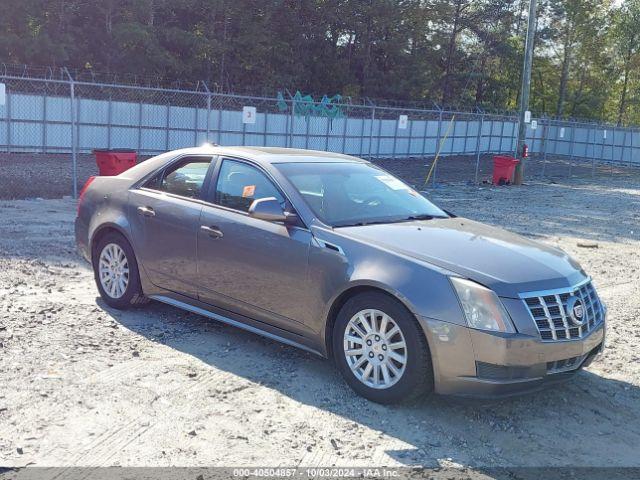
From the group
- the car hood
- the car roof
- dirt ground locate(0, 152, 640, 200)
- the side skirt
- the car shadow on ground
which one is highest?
the car roof

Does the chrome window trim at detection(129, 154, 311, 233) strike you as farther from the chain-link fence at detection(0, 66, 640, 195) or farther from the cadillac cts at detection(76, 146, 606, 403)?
the chain-link fence at detection(0, 66, 640, 195)

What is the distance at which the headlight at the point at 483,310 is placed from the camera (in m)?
4.31

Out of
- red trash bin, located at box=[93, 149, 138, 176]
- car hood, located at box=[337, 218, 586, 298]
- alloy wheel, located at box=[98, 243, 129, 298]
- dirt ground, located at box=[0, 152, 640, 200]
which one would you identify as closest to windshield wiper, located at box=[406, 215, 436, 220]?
car hood, located at box=[337, 218, 586, 298]

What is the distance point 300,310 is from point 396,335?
2.54 ft

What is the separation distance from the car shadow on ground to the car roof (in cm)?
146

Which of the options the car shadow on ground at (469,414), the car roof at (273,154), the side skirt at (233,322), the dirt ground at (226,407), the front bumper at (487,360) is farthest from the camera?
the car roof at (273,154)

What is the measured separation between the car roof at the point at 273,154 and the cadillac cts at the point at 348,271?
0.9 inches

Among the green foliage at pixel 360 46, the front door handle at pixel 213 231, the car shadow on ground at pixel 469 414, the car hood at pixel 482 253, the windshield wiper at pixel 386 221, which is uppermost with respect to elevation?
the green foliage at pixel 360 46

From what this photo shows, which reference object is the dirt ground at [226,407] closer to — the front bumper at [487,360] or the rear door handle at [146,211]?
the front bumper at [487,360]

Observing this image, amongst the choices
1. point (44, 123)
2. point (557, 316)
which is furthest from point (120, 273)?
point (44, 123)

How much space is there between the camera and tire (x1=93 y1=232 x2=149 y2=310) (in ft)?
20.9

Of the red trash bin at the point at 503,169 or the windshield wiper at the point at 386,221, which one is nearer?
the windshield wiper at the point at 386,221

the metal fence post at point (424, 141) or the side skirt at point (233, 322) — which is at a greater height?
the metal fence post at point (424, 141)

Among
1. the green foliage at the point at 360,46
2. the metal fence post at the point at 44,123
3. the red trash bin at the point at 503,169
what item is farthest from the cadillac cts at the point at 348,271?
the green foliage at the point at 360,46
